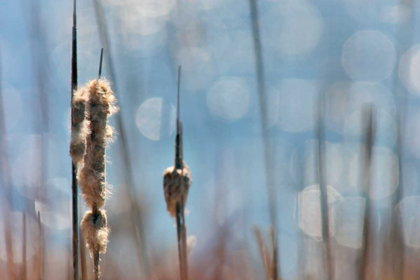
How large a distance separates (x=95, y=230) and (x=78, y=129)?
0.17m

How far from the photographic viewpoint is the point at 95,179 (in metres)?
0.85

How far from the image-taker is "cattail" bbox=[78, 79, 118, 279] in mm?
854

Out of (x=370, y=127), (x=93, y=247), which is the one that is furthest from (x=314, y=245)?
(x=93, y=247)

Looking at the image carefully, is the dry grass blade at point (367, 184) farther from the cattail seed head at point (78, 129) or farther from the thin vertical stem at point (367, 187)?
the cattail seed head at point (78, 129)

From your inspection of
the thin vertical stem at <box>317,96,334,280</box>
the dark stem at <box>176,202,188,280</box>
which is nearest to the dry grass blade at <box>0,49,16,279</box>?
Answer: the dark stem at <box>176,202,188,280</box>

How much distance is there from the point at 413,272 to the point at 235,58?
865 centimetres

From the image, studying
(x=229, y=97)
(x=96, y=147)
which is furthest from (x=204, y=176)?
(x=229, y=97)

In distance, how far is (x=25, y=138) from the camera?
27.6ft

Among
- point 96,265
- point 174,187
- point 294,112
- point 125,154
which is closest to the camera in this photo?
point 96,265

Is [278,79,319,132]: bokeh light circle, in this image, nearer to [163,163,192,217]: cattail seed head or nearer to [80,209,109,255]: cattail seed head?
[163,163,192,217]: cattail seed head

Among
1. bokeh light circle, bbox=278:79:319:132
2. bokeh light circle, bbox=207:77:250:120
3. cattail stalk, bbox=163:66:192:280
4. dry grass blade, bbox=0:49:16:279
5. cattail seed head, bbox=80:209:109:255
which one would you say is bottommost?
cattail seed head, bbox=80:209:109:255

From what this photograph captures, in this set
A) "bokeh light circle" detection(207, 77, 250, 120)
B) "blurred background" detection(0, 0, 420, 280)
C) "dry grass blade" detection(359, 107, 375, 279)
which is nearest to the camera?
"dry grass blade" detection(359, 107, 375, 279)

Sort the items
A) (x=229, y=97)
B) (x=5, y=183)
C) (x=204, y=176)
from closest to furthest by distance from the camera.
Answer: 1. (x=5, y=183)
2. (x=204, y=176)
3. (x=229, y=97)

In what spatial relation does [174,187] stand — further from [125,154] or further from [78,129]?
[125,154]
